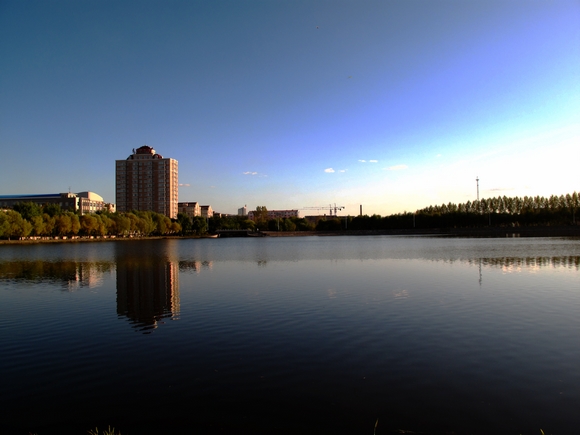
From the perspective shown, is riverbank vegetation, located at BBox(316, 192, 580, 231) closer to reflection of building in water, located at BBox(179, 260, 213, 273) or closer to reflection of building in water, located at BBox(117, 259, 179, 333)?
reflection of building in water, located at BBox(179, 260, 213, 273)

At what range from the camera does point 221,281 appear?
2700cm

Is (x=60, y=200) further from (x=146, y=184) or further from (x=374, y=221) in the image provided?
(x=374, y=221)

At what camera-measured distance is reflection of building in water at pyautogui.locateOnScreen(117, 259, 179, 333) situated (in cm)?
1644

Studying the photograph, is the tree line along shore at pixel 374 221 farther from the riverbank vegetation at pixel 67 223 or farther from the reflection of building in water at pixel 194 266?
the reflection of building in water at pixel 194 266

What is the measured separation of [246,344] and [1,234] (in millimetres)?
92438

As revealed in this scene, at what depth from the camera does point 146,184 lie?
188875 mm

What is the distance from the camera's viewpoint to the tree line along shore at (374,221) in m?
102

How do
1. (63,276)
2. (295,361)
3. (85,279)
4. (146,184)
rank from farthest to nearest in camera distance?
(146,184) < (63,276) < (85,279) < (295,361)

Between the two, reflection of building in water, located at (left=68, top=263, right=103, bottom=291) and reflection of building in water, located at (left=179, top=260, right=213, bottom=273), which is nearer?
reflection of building in water, located at (left=68, top=263, right=103, bottom=291)

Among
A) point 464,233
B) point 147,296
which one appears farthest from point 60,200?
point 147,296

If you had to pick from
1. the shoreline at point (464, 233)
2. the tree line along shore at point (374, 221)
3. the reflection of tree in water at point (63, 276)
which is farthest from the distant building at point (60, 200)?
the reflection of tree in water at point (63, 276)

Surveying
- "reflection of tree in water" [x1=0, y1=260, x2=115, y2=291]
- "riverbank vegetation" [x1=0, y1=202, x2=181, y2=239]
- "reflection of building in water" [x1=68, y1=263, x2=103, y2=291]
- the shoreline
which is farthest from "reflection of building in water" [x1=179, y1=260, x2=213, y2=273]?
the shoreline

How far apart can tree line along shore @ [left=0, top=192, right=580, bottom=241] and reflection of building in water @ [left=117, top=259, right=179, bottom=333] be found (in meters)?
73.0

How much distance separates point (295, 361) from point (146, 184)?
191m
